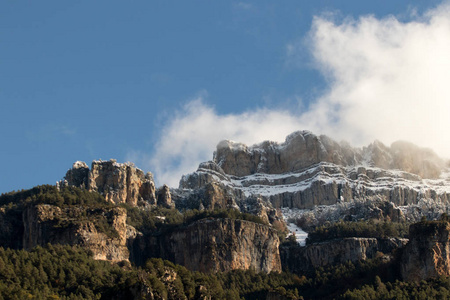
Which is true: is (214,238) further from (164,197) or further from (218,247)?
(164,197)

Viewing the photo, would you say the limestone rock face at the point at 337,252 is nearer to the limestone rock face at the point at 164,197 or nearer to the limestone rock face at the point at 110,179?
the limestone rock face at the point at 164,197

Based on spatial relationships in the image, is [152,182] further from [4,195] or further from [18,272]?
Answer: [18,272]

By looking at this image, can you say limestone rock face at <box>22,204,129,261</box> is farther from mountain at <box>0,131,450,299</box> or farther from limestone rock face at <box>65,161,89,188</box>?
limestone rock face at <box>65,161,89,188</box>

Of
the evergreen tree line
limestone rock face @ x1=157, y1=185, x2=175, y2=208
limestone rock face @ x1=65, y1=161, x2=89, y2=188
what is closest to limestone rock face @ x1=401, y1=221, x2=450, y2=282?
the evergreen tree line

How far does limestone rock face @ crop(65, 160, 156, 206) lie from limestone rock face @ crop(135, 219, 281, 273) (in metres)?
12.5

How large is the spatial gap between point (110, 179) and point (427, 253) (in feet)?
179

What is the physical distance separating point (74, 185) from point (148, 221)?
13642mm

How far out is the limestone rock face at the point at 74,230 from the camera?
139 meters

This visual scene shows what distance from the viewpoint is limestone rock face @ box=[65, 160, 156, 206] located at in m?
164

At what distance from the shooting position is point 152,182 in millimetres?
173375

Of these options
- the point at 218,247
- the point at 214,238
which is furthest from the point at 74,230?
the point at 218,247

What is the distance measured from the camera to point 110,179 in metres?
166

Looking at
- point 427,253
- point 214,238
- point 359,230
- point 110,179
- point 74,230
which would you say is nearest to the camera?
point 74,230

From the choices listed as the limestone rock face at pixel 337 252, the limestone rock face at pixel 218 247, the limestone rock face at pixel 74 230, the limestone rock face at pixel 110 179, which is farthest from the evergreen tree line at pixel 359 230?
the limestone rock face at pixel 74 230
